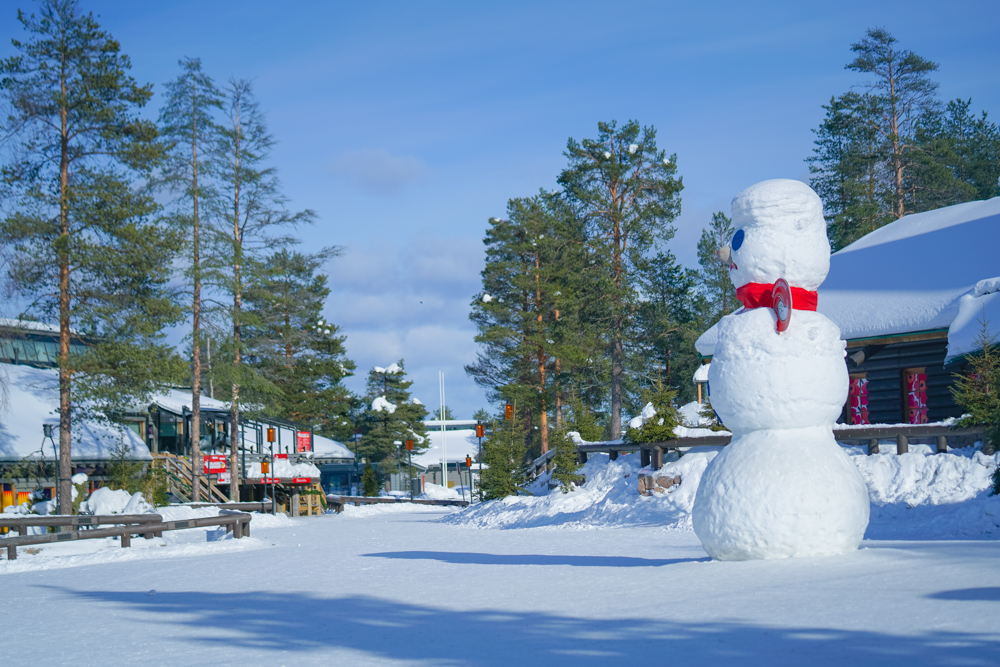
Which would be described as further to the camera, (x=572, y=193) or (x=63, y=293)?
(x=572, y=193)

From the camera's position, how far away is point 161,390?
22719 millimetres

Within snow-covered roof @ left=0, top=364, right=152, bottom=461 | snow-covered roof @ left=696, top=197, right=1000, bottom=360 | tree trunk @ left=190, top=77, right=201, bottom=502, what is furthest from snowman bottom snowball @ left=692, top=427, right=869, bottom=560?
tree trunk @ left=190, top=77, right=201, bottom=502

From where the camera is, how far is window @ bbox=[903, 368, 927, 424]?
818 inches

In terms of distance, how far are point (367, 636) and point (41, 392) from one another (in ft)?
87.1

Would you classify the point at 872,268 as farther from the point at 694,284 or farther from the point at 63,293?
the point at 63,293

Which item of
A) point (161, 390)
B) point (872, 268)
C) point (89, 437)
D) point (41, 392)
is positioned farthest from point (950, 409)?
point (41, 392)

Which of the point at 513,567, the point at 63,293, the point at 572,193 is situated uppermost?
the point at 572,193

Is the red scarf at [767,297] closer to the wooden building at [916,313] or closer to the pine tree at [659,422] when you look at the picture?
the wooden building at [916,313]

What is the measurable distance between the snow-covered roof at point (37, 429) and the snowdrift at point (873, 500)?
12.4 metres

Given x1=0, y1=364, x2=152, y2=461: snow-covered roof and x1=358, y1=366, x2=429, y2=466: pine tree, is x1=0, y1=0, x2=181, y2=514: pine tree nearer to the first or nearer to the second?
x1=0, y1=364, x2=152, y2=461: snow-covered roof

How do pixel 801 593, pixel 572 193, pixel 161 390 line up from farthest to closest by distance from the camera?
pixel 572 193
pixel 161 390
pixel 801 593

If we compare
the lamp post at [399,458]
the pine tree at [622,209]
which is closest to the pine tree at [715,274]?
the pine tree at [622,209]

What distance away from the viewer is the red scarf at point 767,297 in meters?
9.16

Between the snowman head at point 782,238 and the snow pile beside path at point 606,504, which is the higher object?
the snowman head at point 782,238
